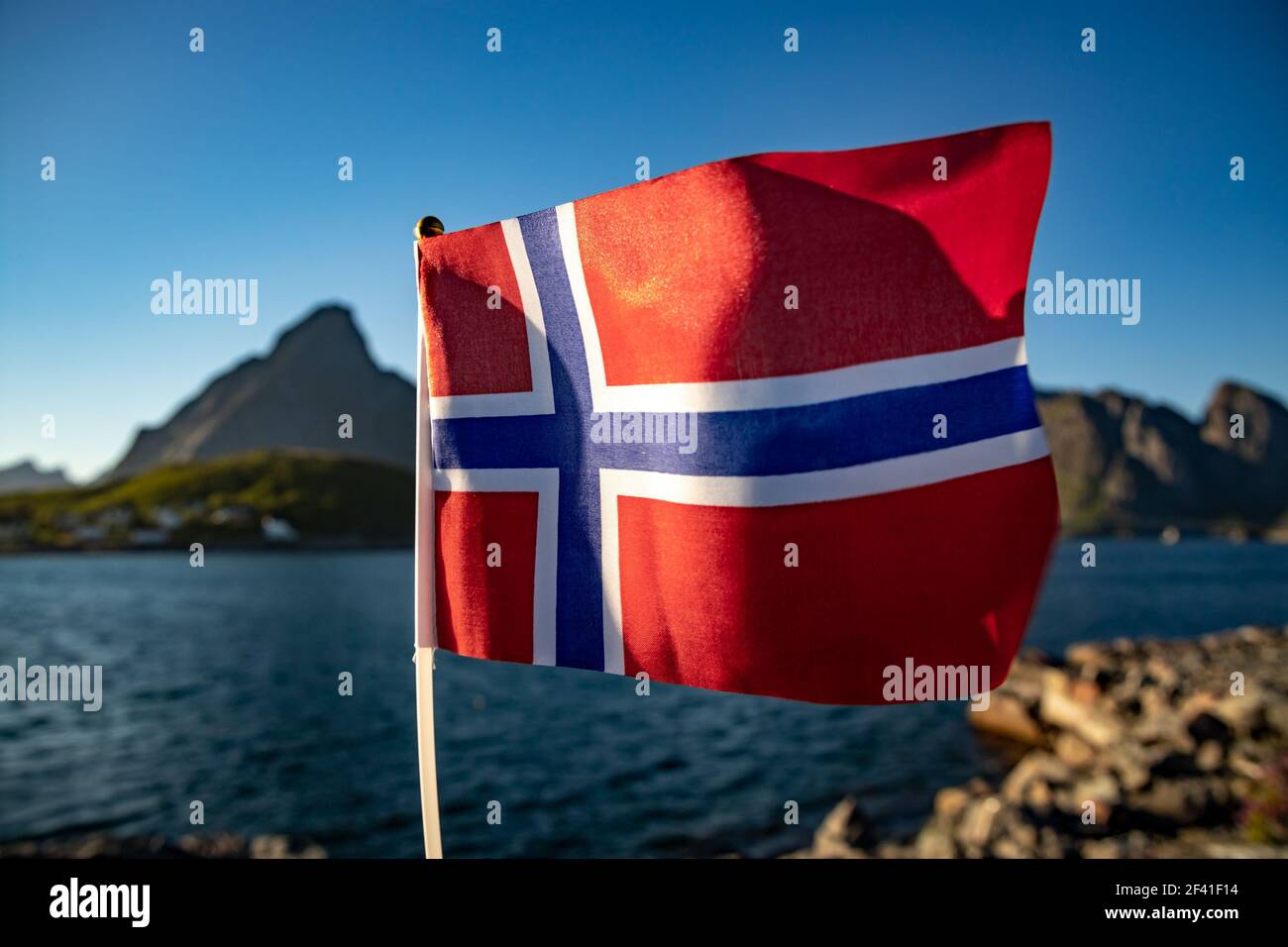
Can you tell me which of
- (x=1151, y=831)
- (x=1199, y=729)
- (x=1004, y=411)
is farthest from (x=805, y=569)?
(x=1199, y=729)

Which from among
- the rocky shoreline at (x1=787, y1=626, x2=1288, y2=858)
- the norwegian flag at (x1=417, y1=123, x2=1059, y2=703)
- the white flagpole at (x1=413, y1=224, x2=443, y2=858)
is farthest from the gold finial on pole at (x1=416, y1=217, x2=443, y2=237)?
the rocky shoreline at (x1=787, y1=626, x2=1288, y2=858)

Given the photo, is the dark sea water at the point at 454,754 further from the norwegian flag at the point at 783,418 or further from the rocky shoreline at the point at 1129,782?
the norwegian flag at the point at 783,418

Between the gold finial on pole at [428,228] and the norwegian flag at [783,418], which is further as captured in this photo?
the gold finial on pole at [428,228]

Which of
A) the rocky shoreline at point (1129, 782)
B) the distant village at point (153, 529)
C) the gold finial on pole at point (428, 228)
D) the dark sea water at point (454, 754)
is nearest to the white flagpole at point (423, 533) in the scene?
the gold finial on pole at point (428, 228)

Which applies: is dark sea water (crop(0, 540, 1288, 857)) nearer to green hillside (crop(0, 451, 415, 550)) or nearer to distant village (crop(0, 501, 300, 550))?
distant village (crop(0, 501, 300, 550))

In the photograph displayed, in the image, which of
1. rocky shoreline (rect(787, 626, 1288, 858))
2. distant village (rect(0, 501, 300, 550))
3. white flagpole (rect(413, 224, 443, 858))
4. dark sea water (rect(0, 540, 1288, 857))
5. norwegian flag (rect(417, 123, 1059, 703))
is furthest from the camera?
distant village (rect(0, 501, 300, 550))
